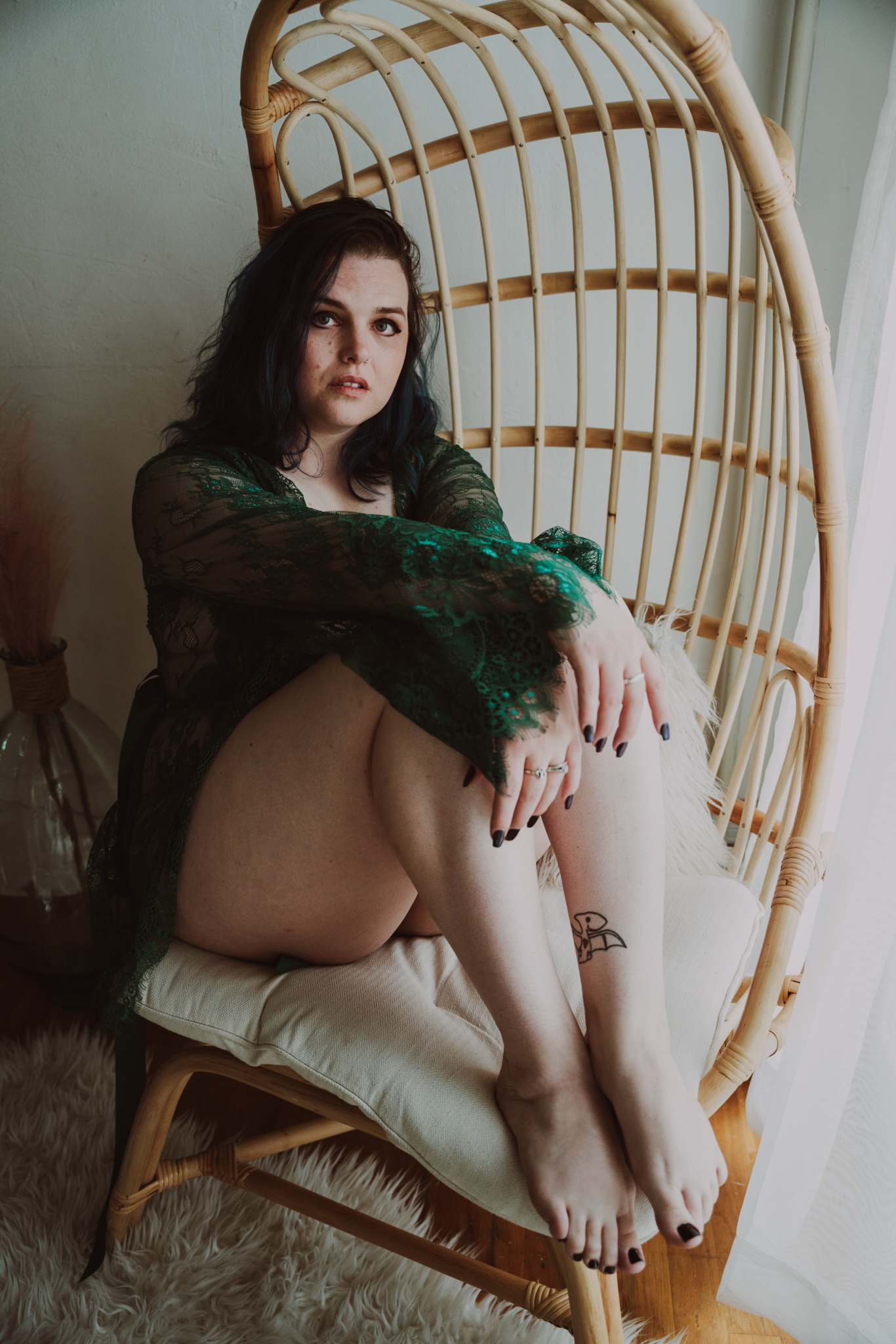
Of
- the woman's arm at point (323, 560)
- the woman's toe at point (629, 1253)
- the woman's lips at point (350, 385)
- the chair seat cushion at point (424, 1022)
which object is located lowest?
the woman's toe at point (629, 1253)

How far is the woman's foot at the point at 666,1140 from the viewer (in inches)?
26.5

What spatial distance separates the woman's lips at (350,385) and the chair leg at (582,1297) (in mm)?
912

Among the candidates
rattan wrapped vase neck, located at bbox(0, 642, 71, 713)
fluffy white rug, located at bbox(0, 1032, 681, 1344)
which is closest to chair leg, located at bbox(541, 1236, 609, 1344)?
fluffy white rug, located at bbox(0, 1032, 681, 1344)

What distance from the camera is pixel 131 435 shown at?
1489 mm

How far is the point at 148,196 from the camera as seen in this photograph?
1.33 meters

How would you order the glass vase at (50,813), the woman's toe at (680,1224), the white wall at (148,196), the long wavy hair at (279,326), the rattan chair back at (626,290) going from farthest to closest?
the glass vase at (50,813)
the white wall at (148,196)
the long wavy hair at (279,326)
the rattan chair back at (626,290)
the woman's toe at (680,1224)

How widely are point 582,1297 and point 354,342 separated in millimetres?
1012

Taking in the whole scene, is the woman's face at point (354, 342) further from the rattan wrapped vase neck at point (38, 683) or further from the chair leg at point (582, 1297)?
the chair leg at point (582, 1297)

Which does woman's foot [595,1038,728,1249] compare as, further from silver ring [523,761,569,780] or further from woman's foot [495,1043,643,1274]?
silver ring [523,761,569,780]

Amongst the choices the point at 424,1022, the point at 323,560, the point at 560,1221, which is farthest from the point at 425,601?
the point at 560,1221

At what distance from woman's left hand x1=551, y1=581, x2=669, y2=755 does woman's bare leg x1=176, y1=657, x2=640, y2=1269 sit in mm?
116

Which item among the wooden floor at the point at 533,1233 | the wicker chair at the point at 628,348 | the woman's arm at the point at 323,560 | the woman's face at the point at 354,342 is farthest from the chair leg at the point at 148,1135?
the woman's face at the point at 354,342

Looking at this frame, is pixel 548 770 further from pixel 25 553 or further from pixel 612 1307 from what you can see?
pixel 25 553

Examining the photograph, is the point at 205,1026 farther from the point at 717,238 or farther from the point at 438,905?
the point at 717,238
